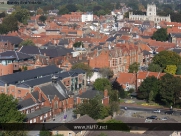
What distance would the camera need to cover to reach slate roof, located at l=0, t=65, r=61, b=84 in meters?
34.0

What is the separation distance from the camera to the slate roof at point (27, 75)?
112 feet

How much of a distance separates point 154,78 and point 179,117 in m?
4.72

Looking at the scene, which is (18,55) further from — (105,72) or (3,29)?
(3,29)

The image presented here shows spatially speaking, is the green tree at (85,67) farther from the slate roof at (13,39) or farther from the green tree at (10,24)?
the green tree at (10,24)

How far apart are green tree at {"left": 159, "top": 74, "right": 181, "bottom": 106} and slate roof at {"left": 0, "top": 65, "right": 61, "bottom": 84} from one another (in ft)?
35.0

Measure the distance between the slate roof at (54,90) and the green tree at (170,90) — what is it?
778 centimetres

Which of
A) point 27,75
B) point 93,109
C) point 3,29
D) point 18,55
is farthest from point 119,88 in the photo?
point 3,29

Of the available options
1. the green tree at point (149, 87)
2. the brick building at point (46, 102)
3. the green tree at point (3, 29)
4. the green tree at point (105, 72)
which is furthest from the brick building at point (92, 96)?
the green tree at point (3, 29)

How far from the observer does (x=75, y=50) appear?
51.3 m

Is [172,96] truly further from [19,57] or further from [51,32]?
[51,32]

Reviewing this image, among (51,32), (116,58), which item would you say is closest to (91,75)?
(116,58)

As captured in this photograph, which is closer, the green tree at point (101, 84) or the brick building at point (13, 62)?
the green tree at point (101, 84)

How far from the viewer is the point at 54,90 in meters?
31.9

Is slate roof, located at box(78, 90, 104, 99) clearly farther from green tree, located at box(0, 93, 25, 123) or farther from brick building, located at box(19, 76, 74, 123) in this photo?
green tree, located at box(0, 93, 25, 123)
